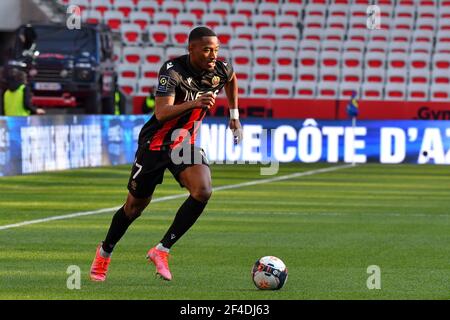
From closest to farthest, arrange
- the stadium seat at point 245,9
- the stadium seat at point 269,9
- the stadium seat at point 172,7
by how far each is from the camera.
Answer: the stadium seat at point 269,9 → the stadium seat at point 245,9 → the stadium seat at point 172,7

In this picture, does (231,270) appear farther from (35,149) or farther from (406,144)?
(406,144)

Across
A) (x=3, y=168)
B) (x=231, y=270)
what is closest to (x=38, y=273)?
(x=231, y=270)

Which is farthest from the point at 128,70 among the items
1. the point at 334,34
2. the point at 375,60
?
the point at 375,60

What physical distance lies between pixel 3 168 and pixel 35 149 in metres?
1.57

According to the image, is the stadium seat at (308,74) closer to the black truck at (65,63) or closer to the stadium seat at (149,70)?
the stadium seat at (149,70)

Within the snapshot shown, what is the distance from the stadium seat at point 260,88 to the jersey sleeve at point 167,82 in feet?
101

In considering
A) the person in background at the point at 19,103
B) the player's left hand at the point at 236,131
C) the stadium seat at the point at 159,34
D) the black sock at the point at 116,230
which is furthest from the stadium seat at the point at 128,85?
the black sock at the point at 116,230

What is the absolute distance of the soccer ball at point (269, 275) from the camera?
11.8m

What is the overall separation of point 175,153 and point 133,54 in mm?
32914

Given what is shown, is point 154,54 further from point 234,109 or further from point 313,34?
point 234,109

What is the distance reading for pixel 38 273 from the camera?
507 inches

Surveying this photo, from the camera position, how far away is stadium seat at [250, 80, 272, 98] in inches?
1697

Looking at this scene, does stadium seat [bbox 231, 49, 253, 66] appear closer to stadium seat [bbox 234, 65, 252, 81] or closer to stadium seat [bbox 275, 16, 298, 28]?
stadium seat [bbox 234, 65, 252, 81]

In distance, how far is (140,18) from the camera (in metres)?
46.2
